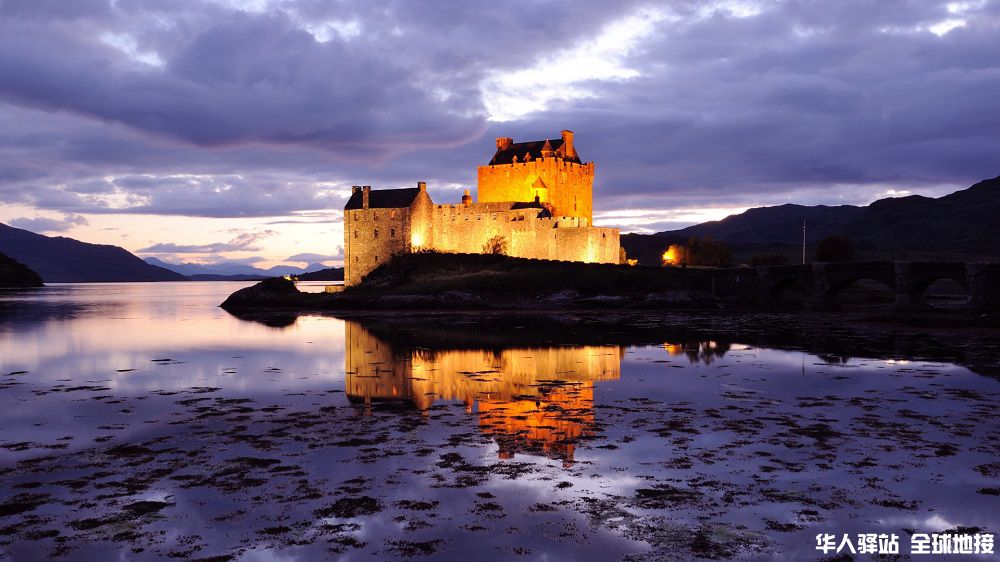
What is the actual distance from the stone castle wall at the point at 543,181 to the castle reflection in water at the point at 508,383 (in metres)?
50.1

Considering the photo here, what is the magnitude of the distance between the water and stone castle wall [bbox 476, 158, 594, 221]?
183ft

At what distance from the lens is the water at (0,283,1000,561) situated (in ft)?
27.5

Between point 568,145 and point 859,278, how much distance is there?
36.7 m

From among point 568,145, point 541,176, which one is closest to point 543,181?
point 541,176

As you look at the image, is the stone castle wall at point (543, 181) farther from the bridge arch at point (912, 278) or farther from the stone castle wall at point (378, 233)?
the bridge arch at point (912, 278)

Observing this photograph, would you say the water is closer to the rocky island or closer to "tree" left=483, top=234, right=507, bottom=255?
"tree" left=483, top=234, right=507, bottom=255

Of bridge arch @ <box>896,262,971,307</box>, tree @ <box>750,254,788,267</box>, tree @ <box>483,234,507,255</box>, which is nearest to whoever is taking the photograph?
bridge arch @ <box>896,262,971,307</box>

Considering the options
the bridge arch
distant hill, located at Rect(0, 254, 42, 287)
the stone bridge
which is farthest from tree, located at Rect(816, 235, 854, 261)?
distant hill, located at Rect(0, 254, 42, 287)

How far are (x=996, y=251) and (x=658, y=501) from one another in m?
176

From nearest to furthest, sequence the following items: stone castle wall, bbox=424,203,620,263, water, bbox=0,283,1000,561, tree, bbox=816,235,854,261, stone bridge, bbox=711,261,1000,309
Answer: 1. water, bbox=0,283,1000,561
2. stone bridge, bbox=711,261,1000,309
3. stone castle wall, bbox=424,203,620,263
4. tree, bbox=816,235,854,261

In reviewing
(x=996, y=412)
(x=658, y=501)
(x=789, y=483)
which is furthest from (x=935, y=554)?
(x=996, y=412)

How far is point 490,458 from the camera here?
Answer: 1178 centimetres

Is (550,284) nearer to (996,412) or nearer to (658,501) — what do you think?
(996,412)

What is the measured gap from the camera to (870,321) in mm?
43250
